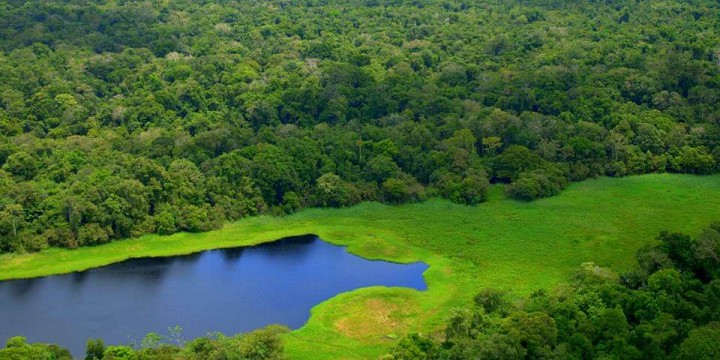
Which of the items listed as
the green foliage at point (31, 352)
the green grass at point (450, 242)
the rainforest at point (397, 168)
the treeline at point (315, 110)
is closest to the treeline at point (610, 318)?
the rainforest at point (397, 168)

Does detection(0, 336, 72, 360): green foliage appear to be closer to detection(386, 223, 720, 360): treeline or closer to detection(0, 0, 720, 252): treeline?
detection(386, 223, 720, 360): treeline

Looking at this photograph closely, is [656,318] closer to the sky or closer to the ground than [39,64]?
closer to the ground

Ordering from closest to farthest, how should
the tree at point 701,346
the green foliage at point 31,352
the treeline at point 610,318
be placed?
the tree at point 701,346, the green foliage at point 31,352, the treeline at point 610,318

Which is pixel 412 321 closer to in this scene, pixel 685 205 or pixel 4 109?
pixel 685 205

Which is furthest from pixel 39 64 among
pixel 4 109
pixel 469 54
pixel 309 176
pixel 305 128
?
pixel 469 54

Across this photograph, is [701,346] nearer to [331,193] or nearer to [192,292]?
[192,292]

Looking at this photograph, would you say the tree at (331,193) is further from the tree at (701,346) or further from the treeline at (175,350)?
the tree at (701,346)

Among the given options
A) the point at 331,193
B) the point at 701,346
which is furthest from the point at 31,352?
the point at 701,346
